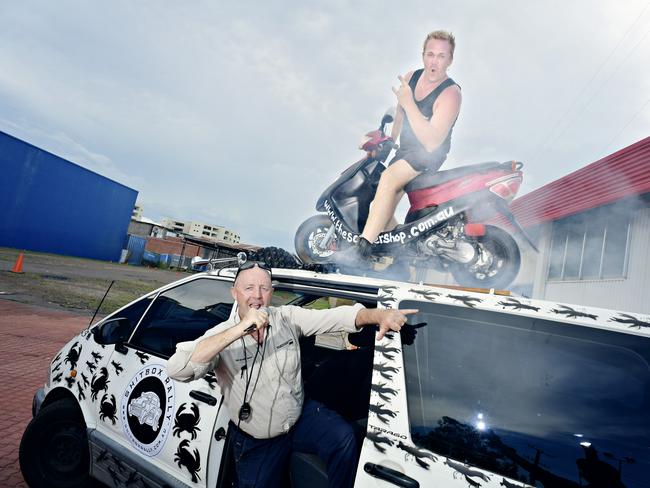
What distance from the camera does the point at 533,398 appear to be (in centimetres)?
149

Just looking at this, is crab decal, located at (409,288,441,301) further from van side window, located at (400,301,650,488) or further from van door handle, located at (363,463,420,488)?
van door handle, located at (363,463,420,488)

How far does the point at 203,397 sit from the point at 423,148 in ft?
8.28

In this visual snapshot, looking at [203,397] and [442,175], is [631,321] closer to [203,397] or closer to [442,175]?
[442,175]

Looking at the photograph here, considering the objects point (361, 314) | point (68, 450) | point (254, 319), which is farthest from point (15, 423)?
point (361, 314)

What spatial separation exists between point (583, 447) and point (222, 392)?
62.5 inches

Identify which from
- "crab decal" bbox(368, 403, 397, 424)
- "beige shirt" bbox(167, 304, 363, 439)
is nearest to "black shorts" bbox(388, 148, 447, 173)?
"beige shirt" bbox(167, 304, 363, 439)

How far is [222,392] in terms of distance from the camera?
2.03 metres

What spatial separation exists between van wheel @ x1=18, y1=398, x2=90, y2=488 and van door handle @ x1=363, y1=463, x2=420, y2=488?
2.21m

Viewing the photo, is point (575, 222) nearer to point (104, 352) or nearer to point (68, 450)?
point (104, 352)

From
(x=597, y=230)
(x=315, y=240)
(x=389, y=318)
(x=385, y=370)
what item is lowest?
(x=385, y=370)

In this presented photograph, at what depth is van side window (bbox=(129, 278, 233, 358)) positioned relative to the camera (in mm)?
2617

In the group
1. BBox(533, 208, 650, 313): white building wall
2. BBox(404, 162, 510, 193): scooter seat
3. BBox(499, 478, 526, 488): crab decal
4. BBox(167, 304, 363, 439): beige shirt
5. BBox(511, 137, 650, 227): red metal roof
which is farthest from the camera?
BBox(533, 208, 650, 313): white building wall

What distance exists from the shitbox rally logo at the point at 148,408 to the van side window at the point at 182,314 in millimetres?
191

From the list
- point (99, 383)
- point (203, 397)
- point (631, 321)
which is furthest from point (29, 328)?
point (631, 321)
